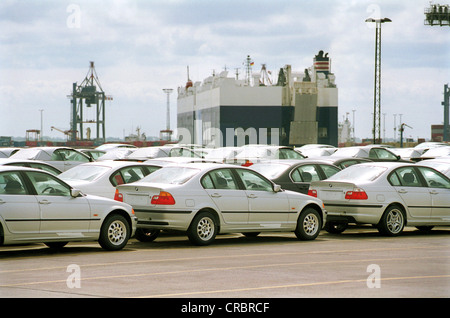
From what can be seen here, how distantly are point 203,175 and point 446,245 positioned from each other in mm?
4602

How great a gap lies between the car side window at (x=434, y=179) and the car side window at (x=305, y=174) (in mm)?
2392

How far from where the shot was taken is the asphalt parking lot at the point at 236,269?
8.64 m

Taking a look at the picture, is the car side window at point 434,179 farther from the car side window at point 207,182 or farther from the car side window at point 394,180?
the car side window at point 207,182

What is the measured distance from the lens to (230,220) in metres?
14.1

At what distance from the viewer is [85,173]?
1658cm

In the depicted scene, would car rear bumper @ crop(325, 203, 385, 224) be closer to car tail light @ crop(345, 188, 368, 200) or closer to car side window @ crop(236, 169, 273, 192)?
car tail light @ crop(345, 188, 368, 200)

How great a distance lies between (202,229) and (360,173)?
Result: 4.21 metres

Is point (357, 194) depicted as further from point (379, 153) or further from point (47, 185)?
point (379, 153)

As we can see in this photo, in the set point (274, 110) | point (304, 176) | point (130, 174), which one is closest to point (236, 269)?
point (130, 174)

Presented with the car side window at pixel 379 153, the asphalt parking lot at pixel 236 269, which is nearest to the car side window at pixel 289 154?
the car side window at pixel 379 153

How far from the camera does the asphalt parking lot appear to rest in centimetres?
864

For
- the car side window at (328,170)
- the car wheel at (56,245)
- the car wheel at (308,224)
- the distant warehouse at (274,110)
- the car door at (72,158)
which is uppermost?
the distant warehouse at (274,110)

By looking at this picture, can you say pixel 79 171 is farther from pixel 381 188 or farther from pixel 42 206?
pixel 381 188
